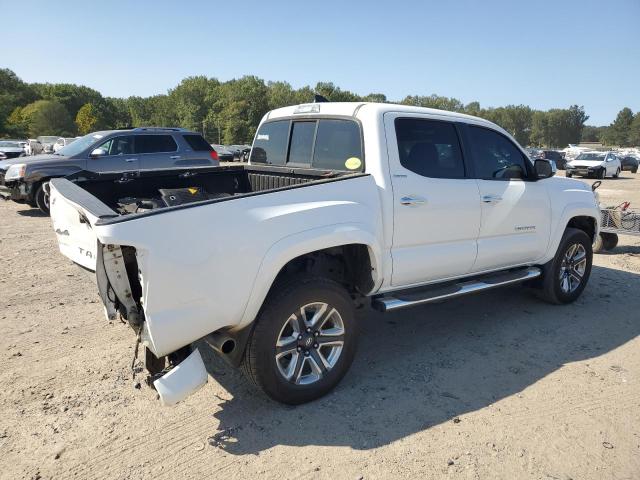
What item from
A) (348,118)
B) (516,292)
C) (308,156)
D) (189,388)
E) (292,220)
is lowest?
(516,292)

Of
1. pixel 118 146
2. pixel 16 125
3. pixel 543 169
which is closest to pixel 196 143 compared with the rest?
pixel 118 146

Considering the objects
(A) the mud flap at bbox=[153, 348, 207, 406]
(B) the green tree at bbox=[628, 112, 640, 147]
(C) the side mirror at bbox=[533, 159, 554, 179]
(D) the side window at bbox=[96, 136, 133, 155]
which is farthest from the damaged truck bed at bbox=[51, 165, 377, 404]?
(B) the green tree at bbox=[628, 112, 640, 147]

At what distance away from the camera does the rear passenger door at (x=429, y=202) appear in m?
3.64

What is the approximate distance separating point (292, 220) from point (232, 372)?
4.81 feet

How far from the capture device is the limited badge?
12.0 ft

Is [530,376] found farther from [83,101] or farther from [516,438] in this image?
[83,101]

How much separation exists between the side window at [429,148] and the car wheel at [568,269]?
1813mm

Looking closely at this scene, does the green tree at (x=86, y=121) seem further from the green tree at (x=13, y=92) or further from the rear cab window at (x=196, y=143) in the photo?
the rear cab window at (x=196, y=143)

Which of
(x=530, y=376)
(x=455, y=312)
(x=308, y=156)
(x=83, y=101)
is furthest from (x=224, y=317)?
(x=83, y=101)

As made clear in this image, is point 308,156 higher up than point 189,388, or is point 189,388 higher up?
point 308,156

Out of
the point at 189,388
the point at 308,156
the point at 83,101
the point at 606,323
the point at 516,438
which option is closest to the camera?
the point at 189,388

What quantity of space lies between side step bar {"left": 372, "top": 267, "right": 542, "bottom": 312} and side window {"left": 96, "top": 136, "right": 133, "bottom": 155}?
8448 millimetres

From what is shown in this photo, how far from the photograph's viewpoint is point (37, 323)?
449cm

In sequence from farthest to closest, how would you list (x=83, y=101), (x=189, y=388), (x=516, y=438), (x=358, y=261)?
(x=83, y=101) → (x=358, y=261) → (x=516, y=438) → (x=189, y=388)
